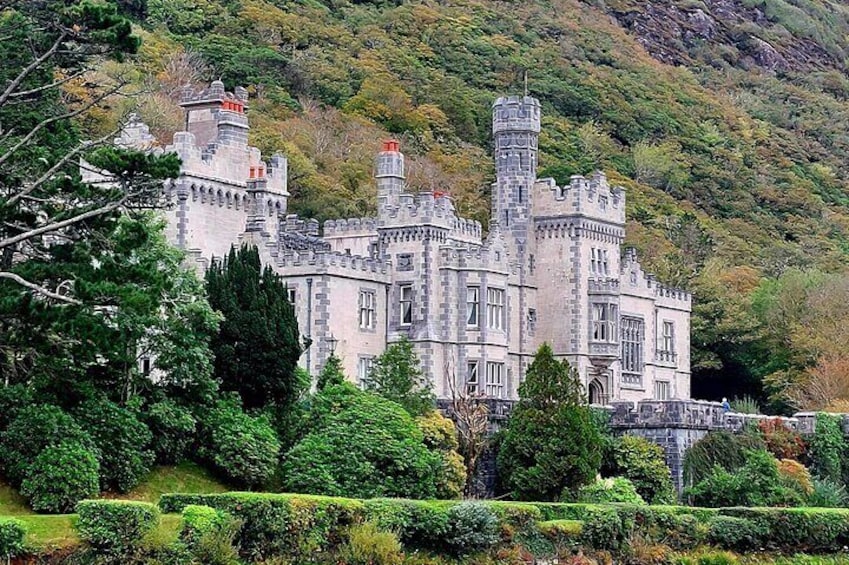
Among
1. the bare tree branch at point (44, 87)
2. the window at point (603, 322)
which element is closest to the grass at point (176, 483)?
the bare tree branch at point (44, 87)

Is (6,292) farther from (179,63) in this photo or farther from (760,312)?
(179,63)

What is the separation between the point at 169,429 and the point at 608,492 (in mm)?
11443

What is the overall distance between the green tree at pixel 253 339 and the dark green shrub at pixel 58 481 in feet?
20.9

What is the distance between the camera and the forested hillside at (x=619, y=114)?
7625cm

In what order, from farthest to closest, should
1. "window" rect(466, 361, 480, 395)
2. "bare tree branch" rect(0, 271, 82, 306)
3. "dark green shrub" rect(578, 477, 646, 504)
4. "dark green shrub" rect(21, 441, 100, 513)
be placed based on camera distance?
"window" rect(466, 361, 480, 395) < "dark green shrub" rect(578, 477, 646, 504) < "dark green shrub" rect(21, 441, 100, 513) < "bare tree branch" rect(0, 271, 82, 306)

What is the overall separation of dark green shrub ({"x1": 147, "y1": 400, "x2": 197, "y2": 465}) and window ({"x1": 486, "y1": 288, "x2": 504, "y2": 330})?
1516 centimetres

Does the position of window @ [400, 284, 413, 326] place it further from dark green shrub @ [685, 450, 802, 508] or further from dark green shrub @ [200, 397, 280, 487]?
dark green shrub @ [200, 397, 280, 487]

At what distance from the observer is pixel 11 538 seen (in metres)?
33.8

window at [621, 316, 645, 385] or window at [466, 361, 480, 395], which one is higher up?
window at [621, 316, 645, 385]

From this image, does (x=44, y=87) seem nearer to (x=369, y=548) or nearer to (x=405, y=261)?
(x=369, y=548)

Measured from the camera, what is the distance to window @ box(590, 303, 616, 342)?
59.7 meters

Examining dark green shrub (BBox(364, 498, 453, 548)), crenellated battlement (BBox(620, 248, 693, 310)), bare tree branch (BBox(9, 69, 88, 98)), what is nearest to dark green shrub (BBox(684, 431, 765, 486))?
crenellated battlement (BBox(620, 248, 693, 310))

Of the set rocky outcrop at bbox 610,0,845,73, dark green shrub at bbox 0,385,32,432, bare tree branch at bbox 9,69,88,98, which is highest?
rocky outcrop at bbox 610,0,845,73

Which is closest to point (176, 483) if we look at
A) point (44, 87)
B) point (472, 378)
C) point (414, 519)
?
point (414, 519)
